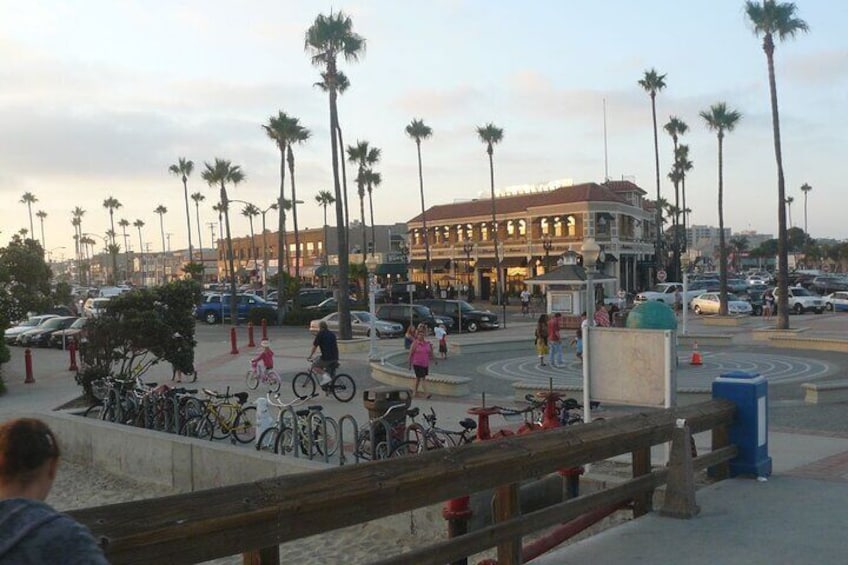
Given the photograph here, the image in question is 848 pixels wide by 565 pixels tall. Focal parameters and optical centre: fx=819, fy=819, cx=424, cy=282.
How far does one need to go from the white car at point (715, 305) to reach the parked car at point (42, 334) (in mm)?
33723

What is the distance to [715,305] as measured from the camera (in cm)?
4731

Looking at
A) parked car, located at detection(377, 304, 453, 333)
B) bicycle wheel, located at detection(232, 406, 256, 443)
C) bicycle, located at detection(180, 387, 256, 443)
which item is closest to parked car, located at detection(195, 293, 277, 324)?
parked car, located at detection(377, 304, 453, 333)

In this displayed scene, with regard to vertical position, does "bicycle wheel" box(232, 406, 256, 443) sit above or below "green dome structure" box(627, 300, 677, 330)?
below

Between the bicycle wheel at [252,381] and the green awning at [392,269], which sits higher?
the green awning at [392,269]

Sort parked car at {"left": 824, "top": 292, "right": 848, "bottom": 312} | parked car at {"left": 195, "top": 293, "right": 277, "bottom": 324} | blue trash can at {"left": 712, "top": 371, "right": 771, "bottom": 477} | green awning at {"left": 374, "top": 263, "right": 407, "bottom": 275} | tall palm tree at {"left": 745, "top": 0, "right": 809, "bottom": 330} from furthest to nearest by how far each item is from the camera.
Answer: green awning at {"left": 374, "top": 263, "right": 407, "bottom": 275}, parked car at {"left": 195, "top": 293, "right": 277, "bottom": 324}, parked car at {"left": 824, "top": 292, "right": 848, "bottom": 312}, tall palm tree at {"left": 745, "top": 0, "right": 809, "bottom": 330}, blue trash can at {"left": 712, "top": 371, "right": 771, "bottom": 477}

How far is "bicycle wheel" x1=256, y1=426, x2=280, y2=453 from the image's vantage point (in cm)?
1159

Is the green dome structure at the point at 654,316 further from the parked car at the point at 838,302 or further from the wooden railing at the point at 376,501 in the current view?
the parked car at the point at 838,302

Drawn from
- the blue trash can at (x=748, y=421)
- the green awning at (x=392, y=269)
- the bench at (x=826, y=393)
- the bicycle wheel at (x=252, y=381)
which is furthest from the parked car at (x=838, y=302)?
the blue trash can at (x=748, y=421)

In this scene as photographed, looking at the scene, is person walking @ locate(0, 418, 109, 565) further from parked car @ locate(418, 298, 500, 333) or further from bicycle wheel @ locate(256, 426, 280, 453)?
parked car @ locate(418, 298, 500, 333)

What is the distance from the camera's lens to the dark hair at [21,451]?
8.23 feet

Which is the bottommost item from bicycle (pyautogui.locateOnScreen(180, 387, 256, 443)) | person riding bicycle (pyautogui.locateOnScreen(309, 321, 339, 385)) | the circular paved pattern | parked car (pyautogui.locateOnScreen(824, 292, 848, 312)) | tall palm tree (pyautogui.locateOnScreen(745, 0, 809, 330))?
parked car (pyautogui.locateOnScreen(824, 292, 848, 312))

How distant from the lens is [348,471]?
4586mm

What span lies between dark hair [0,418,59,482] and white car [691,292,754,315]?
→ 1795 inches

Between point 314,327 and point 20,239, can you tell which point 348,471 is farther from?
point 314,327
